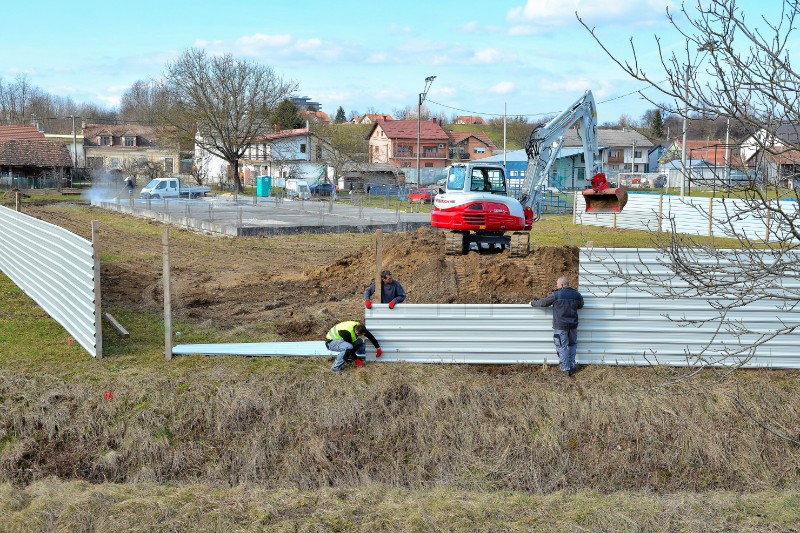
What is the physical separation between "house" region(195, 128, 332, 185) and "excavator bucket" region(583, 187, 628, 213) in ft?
150

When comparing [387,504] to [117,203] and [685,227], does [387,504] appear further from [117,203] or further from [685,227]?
[117,203]

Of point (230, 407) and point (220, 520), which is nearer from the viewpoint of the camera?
point (220, 520)

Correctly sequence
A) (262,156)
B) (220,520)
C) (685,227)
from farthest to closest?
(262,156), (685,227), (220,520)

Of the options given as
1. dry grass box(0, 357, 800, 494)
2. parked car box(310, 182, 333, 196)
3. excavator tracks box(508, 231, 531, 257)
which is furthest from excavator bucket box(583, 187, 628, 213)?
parked car box(310, 182, 333, 196)

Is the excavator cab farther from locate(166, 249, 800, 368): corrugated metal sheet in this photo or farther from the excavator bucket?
locate(166, 249, 800, 368): corrugated metal sheet

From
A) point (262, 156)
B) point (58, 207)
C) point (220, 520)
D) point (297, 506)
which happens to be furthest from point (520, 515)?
point (262, 156)

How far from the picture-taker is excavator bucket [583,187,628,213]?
17828mm

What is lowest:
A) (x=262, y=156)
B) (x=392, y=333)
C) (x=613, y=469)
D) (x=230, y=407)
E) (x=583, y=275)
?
(x=613, y=469)

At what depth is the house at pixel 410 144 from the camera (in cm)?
7506

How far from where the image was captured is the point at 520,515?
7477 mm

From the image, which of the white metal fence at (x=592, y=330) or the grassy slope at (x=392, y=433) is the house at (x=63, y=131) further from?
the white metal fence at (x=592, y=330)

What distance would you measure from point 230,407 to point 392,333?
243 cm

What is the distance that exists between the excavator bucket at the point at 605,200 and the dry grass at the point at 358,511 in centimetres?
1043

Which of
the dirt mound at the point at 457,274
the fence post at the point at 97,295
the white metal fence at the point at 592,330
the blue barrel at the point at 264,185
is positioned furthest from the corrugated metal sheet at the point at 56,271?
the blue barrel at the point at 264,185
